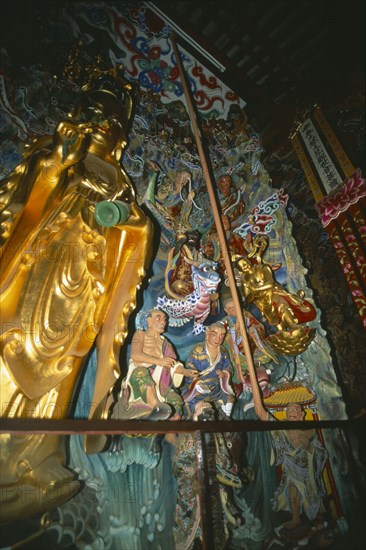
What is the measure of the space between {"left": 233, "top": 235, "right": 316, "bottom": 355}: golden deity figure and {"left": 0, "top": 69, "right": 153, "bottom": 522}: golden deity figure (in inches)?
46.5

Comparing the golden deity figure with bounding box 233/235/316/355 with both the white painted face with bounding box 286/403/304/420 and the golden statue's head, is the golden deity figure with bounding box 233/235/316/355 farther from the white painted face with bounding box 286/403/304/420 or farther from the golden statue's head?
the golden statue's head

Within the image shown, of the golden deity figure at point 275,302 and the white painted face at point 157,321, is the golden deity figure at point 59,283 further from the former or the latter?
the golden deity figure at point 275,302

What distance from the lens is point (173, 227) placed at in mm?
3240

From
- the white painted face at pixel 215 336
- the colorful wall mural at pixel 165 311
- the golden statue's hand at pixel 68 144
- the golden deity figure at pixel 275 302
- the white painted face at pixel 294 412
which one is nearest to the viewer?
the colorful wall mural at pixel 165 311

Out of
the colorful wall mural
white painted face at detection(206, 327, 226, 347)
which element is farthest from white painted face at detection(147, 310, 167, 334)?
white painted face at detection(206, 327, 226, 347)

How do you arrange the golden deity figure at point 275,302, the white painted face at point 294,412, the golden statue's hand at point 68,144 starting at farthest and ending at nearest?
1. the golden deity figure at point 275,302
2. the white painted face at point 294,412
3. the golden statue's hand at point 68,144

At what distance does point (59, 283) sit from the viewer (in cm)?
204

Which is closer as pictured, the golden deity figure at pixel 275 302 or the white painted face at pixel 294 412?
the white painted face at pixel 294 412

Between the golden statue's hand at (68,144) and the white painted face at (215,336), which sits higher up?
the golden statue's hand at (68,144)

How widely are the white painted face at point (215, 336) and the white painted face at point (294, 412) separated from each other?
779 millimetres

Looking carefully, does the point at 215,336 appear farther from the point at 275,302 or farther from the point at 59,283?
the point at 59,283

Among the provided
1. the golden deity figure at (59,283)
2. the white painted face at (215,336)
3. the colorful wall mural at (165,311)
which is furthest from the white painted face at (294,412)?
the golden deity figure at (59,283)

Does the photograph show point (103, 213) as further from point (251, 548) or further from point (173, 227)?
point (251, 548)

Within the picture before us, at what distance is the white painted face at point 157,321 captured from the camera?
2.66 meters
